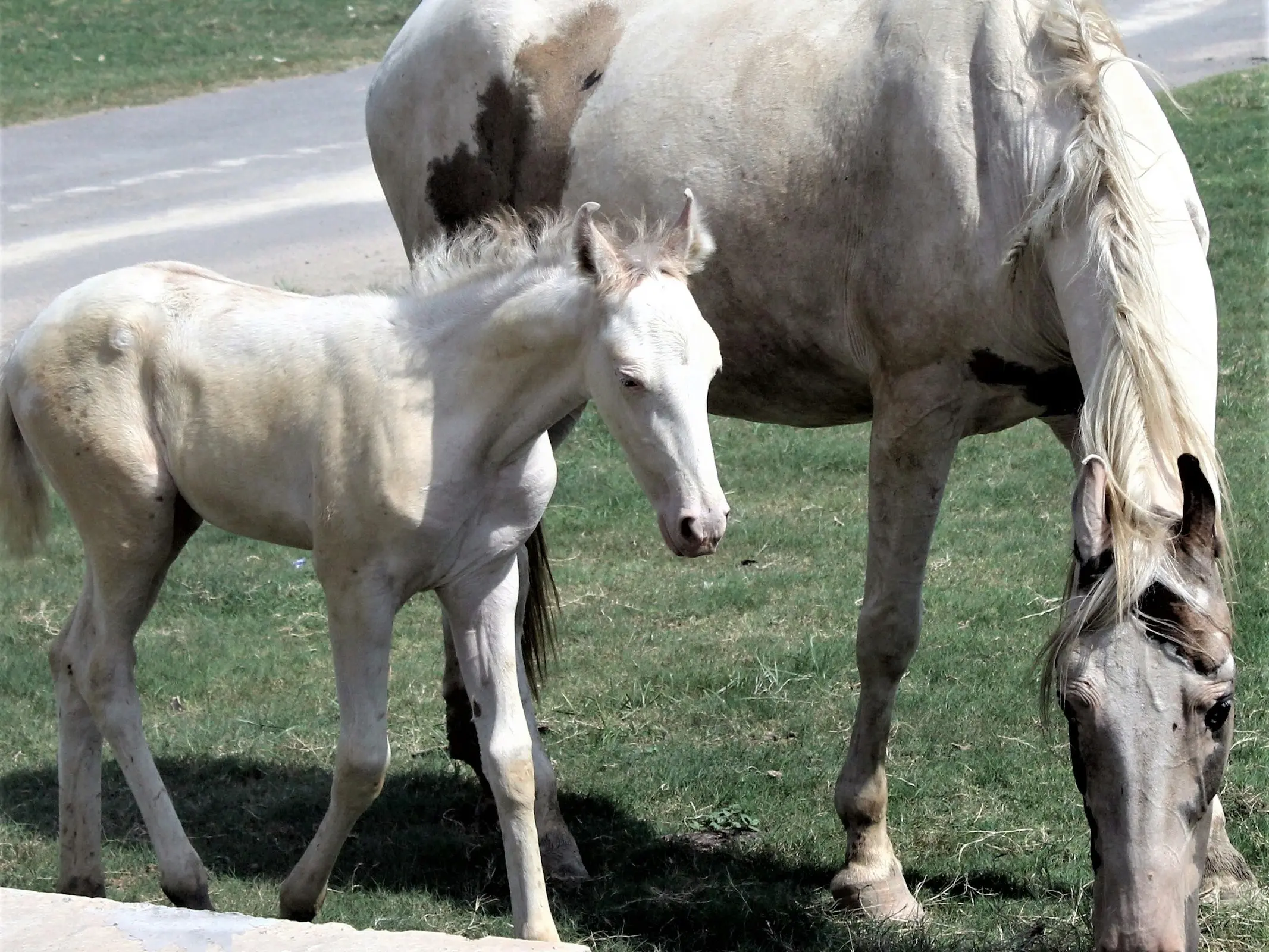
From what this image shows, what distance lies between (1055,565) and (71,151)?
10894mm

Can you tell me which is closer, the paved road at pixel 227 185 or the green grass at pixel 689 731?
the green grass at pixel 689 731

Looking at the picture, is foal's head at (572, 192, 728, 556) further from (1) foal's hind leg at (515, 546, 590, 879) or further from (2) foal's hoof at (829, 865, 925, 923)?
(2) foal's hoof at (829, 865, 925, 923)

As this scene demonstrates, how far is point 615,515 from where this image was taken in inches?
303

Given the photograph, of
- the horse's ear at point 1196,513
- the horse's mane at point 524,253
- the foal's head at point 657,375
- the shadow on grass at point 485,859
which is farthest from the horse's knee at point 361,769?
the horse's ear at point 1196,513

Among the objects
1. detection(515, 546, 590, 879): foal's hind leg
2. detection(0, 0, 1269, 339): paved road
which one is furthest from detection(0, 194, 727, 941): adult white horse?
detection(0, 0, 1269, 339): paved road

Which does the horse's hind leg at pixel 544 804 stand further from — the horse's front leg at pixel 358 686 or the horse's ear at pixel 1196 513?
the horse's ear at pixel 1196 513

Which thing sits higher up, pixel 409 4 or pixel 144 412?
pixel 144 412

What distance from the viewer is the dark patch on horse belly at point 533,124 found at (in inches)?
205

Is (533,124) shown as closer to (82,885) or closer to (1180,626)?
(82,885)

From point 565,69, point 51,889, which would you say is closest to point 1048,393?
point 565,69

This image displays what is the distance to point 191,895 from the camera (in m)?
4.06

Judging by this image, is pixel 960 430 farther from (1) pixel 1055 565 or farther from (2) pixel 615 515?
(2) pixel 615 515

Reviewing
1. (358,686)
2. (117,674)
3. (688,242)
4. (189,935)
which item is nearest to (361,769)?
(358,686)

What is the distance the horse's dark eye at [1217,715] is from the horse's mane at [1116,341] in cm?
17
